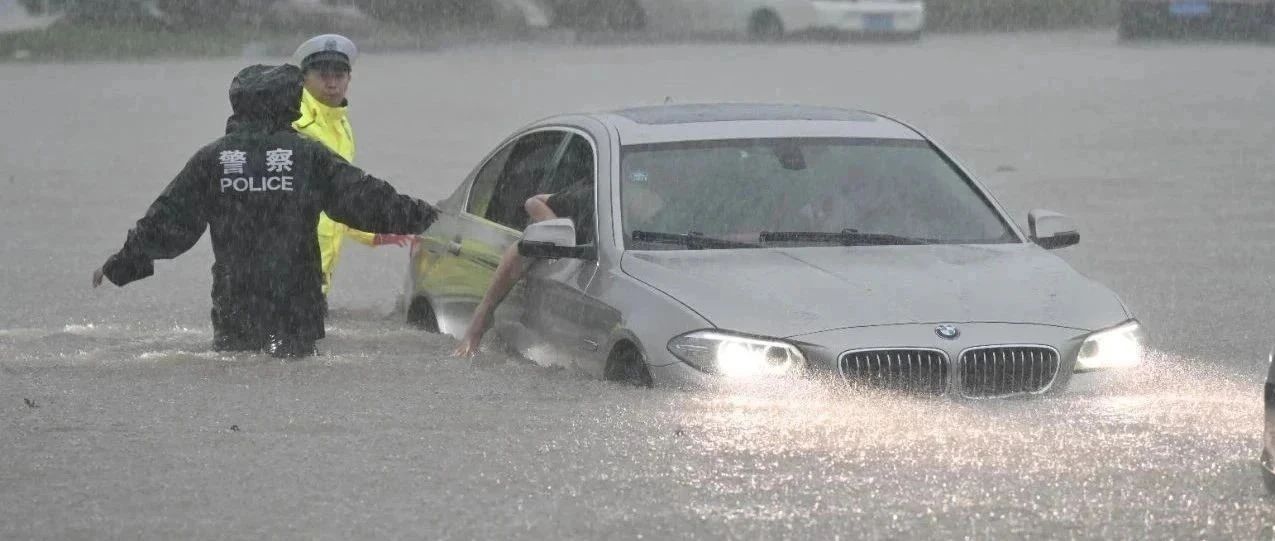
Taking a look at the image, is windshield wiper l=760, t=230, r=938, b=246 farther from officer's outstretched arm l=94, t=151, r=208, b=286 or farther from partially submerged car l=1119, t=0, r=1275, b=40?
partially submerged car l=1119, t=0, r=1275, b=40

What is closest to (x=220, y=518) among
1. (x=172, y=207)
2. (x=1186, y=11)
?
(x=172, y=207)

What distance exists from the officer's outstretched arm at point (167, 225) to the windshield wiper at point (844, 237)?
2152mm

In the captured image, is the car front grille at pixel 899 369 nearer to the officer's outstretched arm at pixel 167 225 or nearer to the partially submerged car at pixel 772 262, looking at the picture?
the partially submerged car at pixel 772 262

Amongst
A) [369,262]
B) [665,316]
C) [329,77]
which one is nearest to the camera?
[665,316]

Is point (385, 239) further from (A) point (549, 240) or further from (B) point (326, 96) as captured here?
(A) point (549, 240)

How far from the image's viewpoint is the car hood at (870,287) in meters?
7.89

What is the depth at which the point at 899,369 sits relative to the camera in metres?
7.69

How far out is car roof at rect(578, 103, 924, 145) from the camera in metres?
9.30

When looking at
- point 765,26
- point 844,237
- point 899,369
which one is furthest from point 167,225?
point 765,26

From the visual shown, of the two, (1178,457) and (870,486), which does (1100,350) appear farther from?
(870,486)

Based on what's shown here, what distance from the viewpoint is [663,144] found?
364 inches

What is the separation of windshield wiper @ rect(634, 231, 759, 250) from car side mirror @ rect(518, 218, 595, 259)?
0.26 meters

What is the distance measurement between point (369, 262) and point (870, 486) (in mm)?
8998

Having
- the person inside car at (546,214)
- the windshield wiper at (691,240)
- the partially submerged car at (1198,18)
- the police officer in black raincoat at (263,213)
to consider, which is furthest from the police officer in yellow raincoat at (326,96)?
the partially submerged car at (1198,18)
